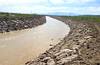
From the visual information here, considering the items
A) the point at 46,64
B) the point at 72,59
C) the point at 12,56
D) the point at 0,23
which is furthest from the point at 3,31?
the point at 72,59

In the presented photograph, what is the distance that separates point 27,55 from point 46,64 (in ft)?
10.2

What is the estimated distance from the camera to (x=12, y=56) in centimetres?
814

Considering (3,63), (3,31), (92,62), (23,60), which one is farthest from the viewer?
(3,31)

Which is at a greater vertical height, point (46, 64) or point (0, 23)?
point (0, 23)

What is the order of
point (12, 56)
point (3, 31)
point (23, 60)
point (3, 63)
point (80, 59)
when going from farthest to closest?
1. point (3, 31)
2. point (12, 56)
3. point (23, 60)
4. point (3, 63)
5. point (80, 59)

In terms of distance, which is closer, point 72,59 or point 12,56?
point 72,59

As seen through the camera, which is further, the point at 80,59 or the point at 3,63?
the point at 3,63

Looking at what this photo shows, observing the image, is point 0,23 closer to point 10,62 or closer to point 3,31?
point 3,31

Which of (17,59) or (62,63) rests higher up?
(62,63)

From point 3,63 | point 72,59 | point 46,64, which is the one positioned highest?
point 72,59

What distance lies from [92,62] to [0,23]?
62.5ft

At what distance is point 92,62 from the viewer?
5.11 m

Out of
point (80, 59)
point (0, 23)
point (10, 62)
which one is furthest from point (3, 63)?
point (0, 23)

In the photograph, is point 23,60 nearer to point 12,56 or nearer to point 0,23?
point 12,56
